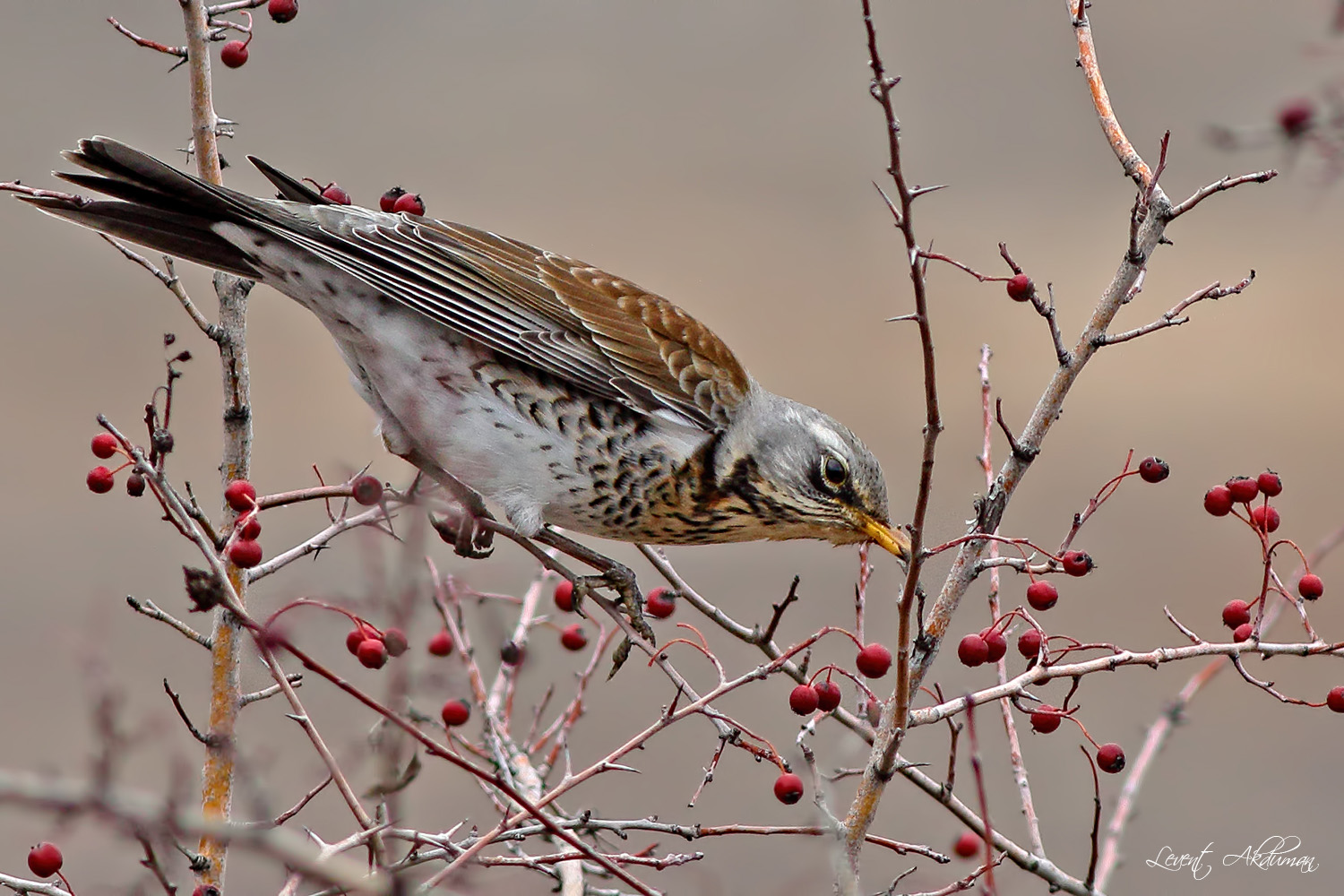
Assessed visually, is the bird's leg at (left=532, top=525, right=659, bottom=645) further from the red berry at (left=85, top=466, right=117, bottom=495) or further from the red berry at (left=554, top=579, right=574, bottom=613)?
the red berry at (left=85, top=466, right=117, bottom=495)

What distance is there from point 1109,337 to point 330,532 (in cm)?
154

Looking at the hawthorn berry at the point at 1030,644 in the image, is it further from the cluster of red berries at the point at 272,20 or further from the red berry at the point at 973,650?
the cluster of red berries at the point at 272,20

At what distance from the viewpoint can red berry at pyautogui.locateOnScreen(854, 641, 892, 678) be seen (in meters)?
2.40

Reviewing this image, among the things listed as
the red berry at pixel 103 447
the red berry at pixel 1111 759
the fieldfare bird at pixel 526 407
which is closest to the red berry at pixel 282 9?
the fieldfare bird at pixel 526 407

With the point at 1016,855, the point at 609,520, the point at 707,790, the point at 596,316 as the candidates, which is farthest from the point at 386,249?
the point at 707,790

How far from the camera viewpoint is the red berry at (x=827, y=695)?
2.37 meters

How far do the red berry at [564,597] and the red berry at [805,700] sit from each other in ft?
3.36

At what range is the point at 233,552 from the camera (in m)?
2.40

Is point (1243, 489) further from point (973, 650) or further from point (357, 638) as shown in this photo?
point (357, 638)

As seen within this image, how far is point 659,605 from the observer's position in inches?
122

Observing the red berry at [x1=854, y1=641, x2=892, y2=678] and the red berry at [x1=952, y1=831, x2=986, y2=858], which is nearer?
the red berry at [x1=854, y1=641, x2=892, y2=678]

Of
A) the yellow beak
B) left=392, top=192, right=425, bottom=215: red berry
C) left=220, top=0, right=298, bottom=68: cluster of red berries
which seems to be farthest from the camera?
left=392, top=192, right=425, bottom=215: red berry

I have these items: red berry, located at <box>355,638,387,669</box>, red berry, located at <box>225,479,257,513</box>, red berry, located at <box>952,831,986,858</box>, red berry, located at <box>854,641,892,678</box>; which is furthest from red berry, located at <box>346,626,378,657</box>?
red berry, located at <box>952,831,986,858</box>

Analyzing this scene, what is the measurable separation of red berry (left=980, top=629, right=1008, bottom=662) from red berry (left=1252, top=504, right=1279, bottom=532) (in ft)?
2.16
